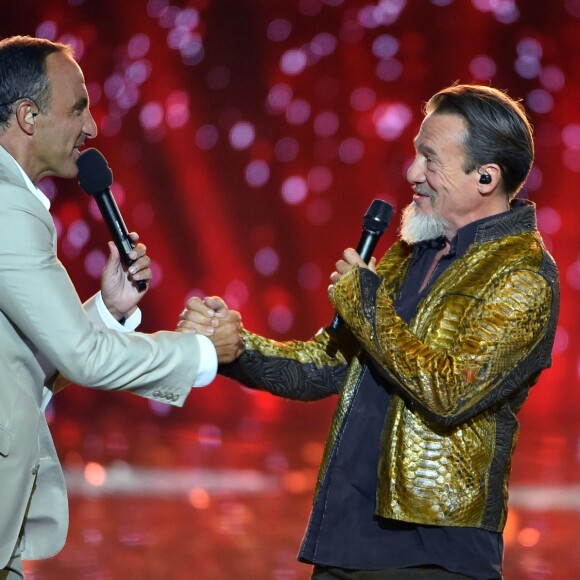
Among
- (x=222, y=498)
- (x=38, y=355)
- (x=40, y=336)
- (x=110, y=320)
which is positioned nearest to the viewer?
(x=40, y=336)

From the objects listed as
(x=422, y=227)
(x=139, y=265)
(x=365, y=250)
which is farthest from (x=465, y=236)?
(x=139, y=265)

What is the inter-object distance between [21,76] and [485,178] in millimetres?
867

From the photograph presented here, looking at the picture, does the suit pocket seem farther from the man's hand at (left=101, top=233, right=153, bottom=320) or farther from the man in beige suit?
the man's hand at (left=101, top=233, right=153, bottom=320)

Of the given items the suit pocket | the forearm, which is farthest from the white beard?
the suit pocket

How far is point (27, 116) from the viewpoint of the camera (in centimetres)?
180

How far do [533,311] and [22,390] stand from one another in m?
0.88

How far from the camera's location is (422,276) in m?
2.01

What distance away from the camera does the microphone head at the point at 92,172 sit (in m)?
2.00

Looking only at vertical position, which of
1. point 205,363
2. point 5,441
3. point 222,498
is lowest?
point 222,498

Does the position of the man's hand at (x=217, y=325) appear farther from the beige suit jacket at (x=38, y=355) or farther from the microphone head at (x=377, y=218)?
the microphone head at (x=377, y=218)

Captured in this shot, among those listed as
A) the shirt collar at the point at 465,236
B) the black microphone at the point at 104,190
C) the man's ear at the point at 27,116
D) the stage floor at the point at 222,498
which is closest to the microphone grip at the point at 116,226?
the black microphone at the point at 104,190

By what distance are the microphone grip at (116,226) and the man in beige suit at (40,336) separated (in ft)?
0.40

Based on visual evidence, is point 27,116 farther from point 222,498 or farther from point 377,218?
point 222,498

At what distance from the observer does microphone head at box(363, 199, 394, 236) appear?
1.97 metres
